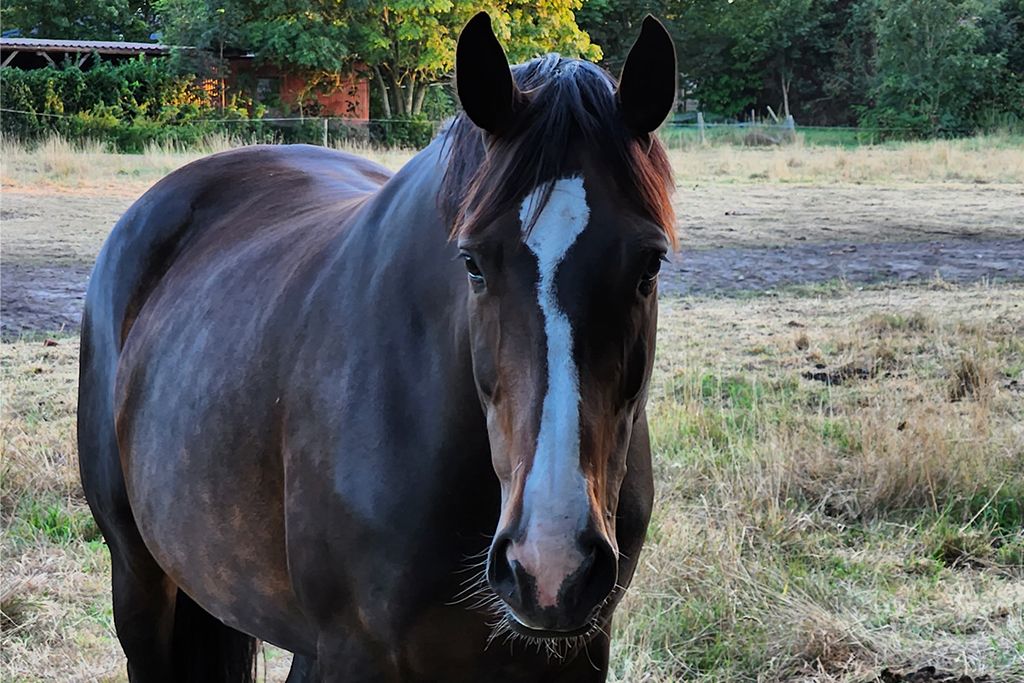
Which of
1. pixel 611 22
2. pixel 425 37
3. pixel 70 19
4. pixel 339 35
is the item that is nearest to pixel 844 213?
pixel 611 22

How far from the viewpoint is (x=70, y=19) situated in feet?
53.7

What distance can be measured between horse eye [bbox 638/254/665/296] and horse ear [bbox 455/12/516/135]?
328mm

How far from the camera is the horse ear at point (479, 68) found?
4.93 ft

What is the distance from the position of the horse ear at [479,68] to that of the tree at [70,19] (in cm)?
1571

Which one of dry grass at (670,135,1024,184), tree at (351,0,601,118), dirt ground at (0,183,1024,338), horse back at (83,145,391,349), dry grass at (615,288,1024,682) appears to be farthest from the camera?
dry grass at (670,135,1024,184)

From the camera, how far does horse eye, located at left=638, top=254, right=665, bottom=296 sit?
4.81 feet

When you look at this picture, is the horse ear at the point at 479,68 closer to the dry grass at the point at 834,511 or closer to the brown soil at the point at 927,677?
the dry grass at the point at 834,511

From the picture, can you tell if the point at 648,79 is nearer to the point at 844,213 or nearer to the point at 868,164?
the point at 844,213

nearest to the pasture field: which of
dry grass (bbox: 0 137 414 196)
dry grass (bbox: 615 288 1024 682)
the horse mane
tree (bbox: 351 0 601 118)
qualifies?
dry grass (bbox: 615 288 1024 682)

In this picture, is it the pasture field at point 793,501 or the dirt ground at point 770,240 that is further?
the dirt ground at point 770,240

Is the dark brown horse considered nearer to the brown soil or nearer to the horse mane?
the horse mane

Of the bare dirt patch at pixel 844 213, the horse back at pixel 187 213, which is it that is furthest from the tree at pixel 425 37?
the horse back at pixel 187 213

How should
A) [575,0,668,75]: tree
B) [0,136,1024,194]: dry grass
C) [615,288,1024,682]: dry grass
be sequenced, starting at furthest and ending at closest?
[575,0,668,75]: tree, [0,136,1024,194]: dry grass, [615,288,1024,682]: dry grass

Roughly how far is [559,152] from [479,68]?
0.17 m
